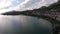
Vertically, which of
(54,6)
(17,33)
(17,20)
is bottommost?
(17,33)

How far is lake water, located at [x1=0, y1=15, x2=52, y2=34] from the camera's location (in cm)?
509

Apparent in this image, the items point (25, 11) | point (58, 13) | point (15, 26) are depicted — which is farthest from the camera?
point (15, 26)

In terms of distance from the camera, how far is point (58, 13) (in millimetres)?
4770

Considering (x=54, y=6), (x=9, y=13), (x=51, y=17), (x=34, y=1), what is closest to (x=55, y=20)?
(x=51, y=17)

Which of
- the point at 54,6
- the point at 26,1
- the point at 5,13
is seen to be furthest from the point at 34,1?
the point at 5,13

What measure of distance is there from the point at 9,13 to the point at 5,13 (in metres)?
0.15

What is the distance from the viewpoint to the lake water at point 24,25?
16.7ft

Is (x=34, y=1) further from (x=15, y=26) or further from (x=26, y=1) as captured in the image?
(x=15, y=26)

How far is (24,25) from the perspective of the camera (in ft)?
18.3

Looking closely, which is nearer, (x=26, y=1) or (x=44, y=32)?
(x=44, y=32)

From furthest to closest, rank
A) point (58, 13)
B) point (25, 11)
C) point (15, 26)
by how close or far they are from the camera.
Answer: point (15, 26)
point (25, 11)
point (58, 13)

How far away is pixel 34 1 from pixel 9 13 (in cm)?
97

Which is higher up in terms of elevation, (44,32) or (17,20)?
(17,20)

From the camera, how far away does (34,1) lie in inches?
208
